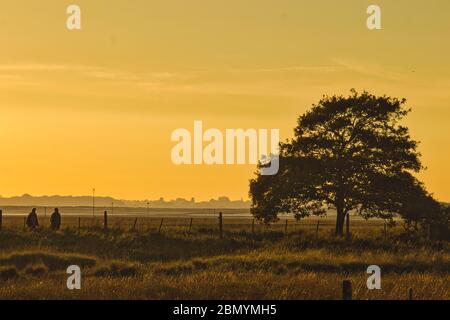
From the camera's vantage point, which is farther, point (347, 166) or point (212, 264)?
point (347, 166)

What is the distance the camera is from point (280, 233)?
167 feet

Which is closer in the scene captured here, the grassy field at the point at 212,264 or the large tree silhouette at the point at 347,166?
the grassy field at the point at 212,264

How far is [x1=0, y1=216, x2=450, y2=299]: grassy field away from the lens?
25.1 meters

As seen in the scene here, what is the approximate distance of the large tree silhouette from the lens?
54.3 meters

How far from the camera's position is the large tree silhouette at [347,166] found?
178 feet

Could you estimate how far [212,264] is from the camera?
35531mm

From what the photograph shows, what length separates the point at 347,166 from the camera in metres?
54.3

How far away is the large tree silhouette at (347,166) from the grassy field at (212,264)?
2.83 meters

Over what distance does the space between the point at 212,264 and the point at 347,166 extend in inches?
822

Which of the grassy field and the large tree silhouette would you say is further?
the large tree silhouette

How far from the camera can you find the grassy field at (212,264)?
82.3ft

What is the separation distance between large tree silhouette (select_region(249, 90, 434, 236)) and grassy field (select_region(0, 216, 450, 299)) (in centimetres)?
283
